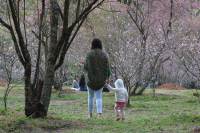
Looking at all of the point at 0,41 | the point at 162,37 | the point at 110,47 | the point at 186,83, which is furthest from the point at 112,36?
the point at 186,83

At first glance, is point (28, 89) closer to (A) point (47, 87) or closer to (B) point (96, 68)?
(A) point (47, 87)

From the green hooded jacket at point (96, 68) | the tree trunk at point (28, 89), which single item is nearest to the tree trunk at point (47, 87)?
the tree trunk at point (28, 89)

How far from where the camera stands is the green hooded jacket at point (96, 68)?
1050cm

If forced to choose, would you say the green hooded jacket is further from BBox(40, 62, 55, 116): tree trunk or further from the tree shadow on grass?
the tree shadow on grass

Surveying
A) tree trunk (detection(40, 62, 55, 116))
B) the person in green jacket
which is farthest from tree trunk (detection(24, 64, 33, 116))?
the person in green jacket

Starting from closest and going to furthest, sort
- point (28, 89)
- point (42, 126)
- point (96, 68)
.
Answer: point (42, 126) < point (28, 89) < point (96, 68)

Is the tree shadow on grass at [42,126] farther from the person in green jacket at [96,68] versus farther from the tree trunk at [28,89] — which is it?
the person in green jacket at [96,68]

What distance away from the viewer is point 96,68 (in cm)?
1048

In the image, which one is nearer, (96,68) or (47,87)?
(47,87)

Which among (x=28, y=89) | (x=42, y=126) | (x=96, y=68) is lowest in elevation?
(x=42, y=126)

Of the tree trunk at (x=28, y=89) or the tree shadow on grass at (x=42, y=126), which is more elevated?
the tree trunk at (x=28, y=89)

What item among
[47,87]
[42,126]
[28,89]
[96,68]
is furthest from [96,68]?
[42,126]

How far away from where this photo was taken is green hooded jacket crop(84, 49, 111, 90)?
10.5 metres

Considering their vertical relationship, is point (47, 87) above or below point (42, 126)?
above
